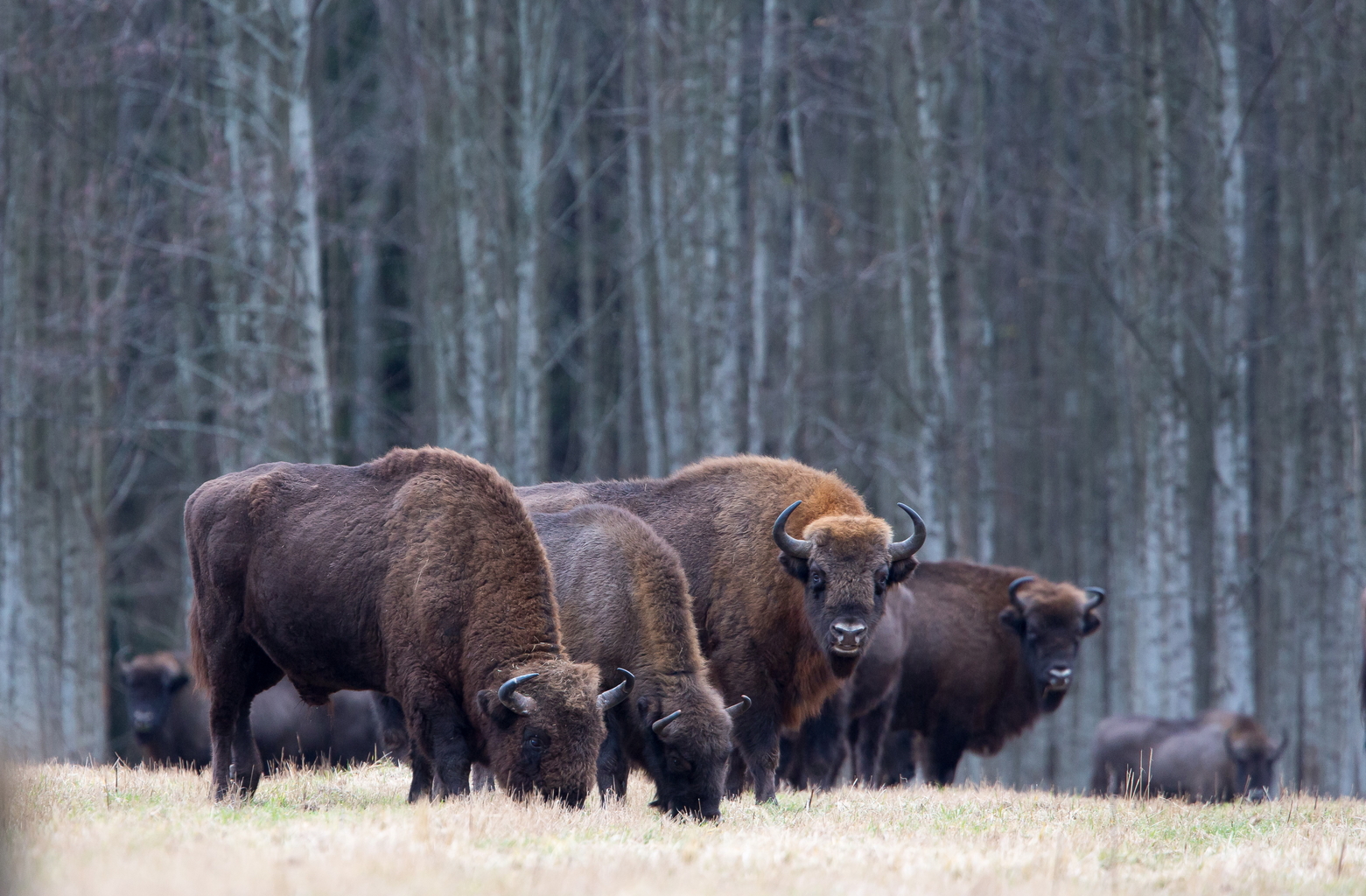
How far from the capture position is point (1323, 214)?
75.2 ft

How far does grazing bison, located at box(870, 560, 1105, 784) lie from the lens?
1505 centimetres

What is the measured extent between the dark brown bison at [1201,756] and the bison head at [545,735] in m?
9.03

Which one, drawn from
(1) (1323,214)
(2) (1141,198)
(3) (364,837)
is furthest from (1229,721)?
(3) (364,837)

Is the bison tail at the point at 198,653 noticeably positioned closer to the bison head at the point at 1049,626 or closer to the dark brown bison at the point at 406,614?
the dark brown bison at the point at 406,614

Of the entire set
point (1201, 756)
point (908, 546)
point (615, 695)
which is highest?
point (908, 546)

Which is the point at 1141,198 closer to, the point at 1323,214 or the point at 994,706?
the point at 1323,214

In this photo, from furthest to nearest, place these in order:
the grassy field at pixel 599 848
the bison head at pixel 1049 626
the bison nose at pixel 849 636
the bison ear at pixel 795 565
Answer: the bison head at pixel 1049 626
the bison ear at pixel 795 565
the bison nose at pixel 849 636
the grassy field at pixel 599 848

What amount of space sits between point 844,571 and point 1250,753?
7809 mm

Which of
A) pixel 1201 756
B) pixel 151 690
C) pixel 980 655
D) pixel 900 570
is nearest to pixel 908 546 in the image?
pixel 900 570

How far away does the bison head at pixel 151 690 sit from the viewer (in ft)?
51.5

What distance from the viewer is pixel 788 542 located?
10.2m

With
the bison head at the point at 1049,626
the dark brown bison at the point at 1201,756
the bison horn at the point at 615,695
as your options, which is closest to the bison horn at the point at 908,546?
the bison horn at the point at 615,695

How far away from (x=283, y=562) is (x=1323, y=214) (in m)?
19.4

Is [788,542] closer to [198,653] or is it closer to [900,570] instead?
[900,570]
